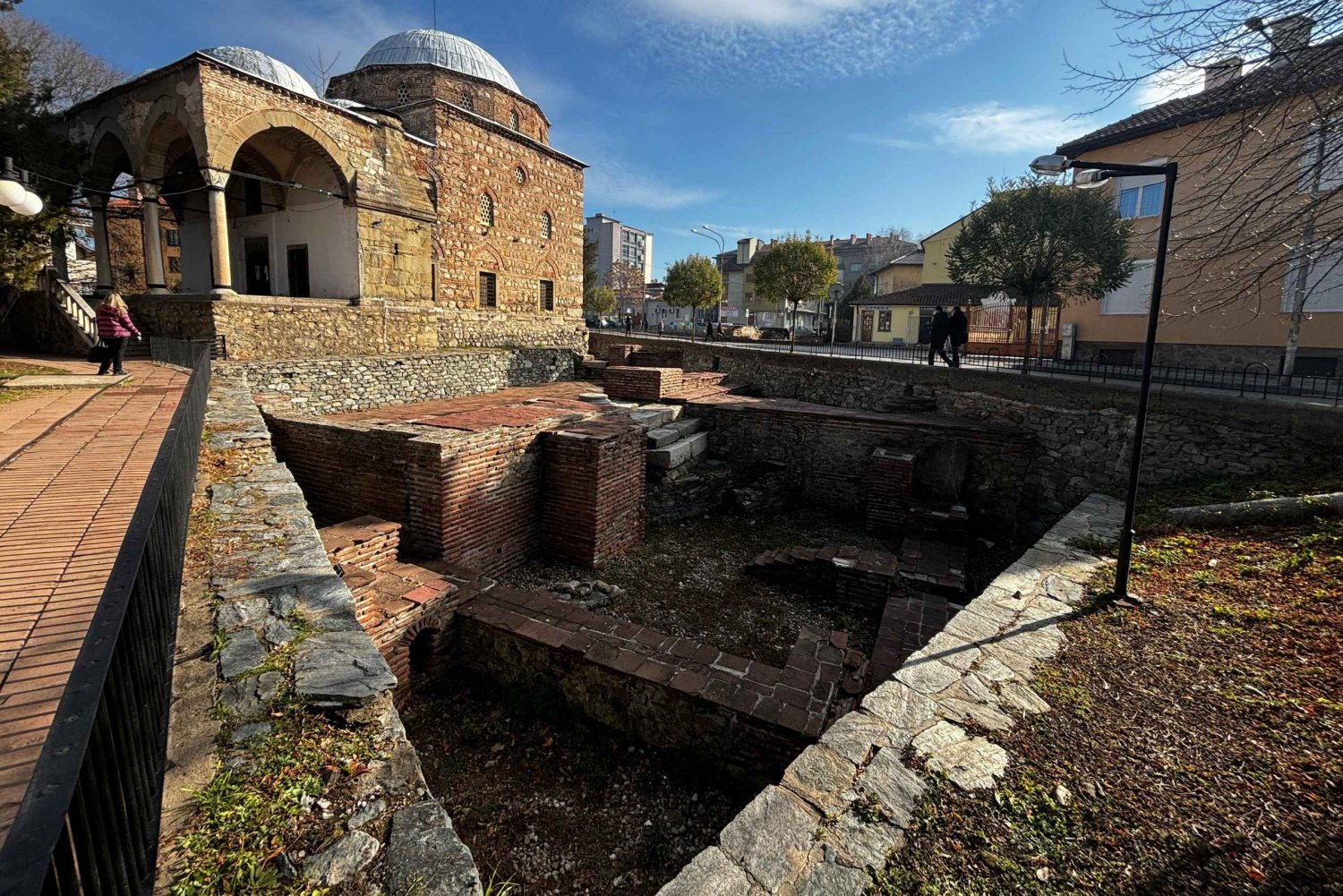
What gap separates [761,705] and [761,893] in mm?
2172

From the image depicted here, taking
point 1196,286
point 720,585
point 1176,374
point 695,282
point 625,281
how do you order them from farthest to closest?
1. point 625,281
2. point 695,282
3. point 1176,374
4. point 1196,286
5. point 720,585

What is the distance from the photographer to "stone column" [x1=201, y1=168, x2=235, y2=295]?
1174 centimetres

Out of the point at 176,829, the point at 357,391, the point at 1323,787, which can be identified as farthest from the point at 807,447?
the point at 176,829

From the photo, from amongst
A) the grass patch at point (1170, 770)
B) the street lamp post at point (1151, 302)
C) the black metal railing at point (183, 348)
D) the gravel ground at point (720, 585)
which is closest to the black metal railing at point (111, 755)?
the grass patch at point (1170, 770)

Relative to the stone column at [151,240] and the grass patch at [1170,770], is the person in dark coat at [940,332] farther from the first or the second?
the stone column at [151,240]

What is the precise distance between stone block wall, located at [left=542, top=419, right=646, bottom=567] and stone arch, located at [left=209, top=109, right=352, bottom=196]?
394 inches

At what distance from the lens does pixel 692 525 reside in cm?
943

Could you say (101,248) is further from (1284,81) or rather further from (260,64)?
(1284,81)

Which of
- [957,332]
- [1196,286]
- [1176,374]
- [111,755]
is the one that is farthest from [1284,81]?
[957,332]

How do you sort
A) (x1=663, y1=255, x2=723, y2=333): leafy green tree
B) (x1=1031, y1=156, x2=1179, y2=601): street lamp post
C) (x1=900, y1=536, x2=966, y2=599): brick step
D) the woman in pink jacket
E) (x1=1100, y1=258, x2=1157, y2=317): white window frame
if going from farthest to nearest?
(x1=663, y1=255, x2=723, y2=333): leafy green tree < (x1=1100, y1=258, x2=1157, y2=317): white window frame < the woman in pink jacket < (x1=900, y1=536, x2=966, y2=599): brick step < (x1=1031, y1=156, x2=1179, y2=601): street lamp post

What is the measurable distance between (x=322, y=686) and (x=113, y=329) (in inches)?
388

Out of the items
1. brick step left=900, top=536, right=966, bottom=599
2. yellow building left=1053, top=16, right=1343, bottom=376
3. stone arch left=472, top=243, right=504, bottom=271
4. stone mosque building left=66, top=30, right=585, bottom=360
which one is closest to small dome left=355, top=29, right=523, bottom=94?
stone mosque building left=66, top=30, right=585, bottom=360

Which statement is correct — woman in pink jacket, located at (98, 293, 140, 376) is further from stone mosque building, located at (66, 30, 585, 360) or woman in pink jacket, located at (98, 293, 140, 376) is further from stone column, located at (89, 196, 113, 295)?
stone column, located at (89, 196, 113, 295)

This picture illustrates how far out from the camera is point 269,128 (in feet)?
41.8
